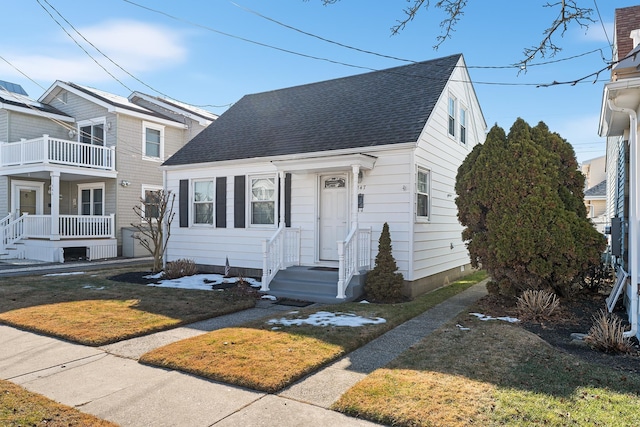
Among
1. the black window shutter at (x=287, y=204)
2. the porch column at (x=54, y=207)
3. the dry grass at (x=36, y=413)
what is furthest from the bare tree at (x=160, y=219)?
the dry grass at (x=36, y=413)

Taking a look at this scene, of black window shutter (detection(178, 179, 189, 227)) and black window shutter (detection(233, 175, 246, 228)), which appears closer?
black window shutter (detection(233, 175, 246, 228))

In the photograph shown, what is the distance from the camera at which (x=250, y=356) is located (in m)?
4.80

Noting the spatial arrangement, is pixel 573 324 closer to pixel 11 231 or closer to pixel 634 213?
pixel 634 213

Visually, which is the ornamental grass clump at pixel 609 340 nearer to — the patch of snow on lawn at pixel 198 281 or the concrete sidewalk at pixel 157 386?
the concrete sidewalk at pixel 157 386

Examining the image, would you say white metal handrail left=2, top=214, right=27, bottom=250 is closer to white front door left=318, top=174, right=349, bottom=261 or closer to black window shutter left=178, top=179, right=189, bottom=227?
black window shutter left=178, top=179, right=189, bottom=227

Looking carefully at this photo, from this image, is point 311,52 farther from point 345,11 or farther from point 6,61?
point 6,61

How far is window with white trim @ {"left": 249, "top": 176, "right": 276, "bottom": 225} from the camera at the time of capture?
11008 mm

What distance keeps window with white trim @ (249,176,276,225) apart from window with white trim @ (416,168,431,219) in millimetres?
3649

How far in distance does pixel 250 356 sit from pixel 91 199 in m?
16.3

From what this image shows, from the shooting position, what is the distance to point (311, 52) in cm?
1035

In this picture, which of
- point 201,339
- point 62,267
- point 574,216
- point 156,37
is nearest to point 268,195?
point 156,37

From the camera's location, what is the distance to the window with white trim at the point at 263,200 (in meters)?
11.0

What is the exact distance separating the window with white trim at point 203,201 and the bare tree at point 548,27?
8406 millimetres

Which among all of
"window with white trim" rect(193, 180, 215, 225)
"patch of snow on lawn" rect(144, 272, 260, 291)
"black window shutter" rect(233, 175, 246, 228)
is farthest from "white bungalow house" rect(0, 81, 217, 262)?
"black window shutter" rect(233, 175, 246, 228)
